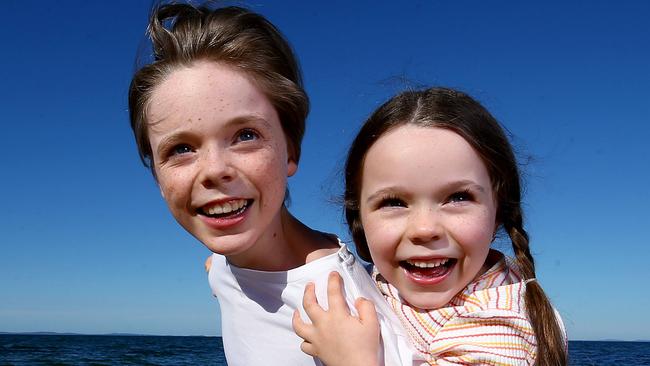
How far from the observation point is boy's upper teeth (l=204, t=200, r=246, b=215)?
7.13 feet

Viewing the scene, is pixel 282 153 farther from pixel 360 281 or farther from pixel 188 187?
pixel 360 281

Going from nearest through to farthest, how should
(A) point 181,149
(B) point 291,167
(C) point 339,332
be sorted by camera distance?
1. (C) point 339,332
2. (A) point 181,149
3. (B) point 291,167

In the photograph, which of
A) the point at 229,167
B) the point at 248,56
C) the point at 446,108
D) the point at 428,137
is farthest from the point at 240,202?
the point at 446,108

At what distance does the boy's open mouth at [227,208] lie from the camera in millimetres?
2176

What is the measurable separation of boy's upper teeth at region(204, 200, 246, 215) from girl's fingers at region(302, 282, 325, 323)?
343mm

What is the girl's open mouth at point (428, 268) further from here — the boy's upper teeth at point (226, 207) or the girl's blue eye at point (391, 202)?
the boy's upper teeth at point (226, 207)

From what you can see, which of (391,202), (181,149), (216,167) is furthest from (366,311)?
(181,149)

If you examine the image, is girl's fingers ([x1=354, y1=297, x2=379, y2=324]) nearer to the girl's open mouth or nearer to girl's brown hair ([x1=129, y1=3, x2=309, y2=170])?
the girl's open mouth

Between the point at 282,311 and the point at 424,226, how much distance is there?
0.56 m

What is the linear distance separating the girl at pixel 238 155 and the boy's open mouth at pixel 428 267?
174mm

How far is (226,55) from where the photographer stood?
226 centimetres

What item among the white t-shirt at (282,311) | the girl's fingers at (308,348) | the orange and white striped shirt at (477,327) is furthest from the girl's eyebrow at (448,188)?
the girl's fingers at (308,348)

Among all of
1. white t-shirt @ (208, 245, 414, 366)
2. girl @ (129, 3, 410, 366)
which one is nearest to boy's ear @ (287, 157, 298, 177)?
girl @ (129, 3, 410, 366)

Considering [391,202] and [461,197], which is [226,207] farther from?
[461,197]
